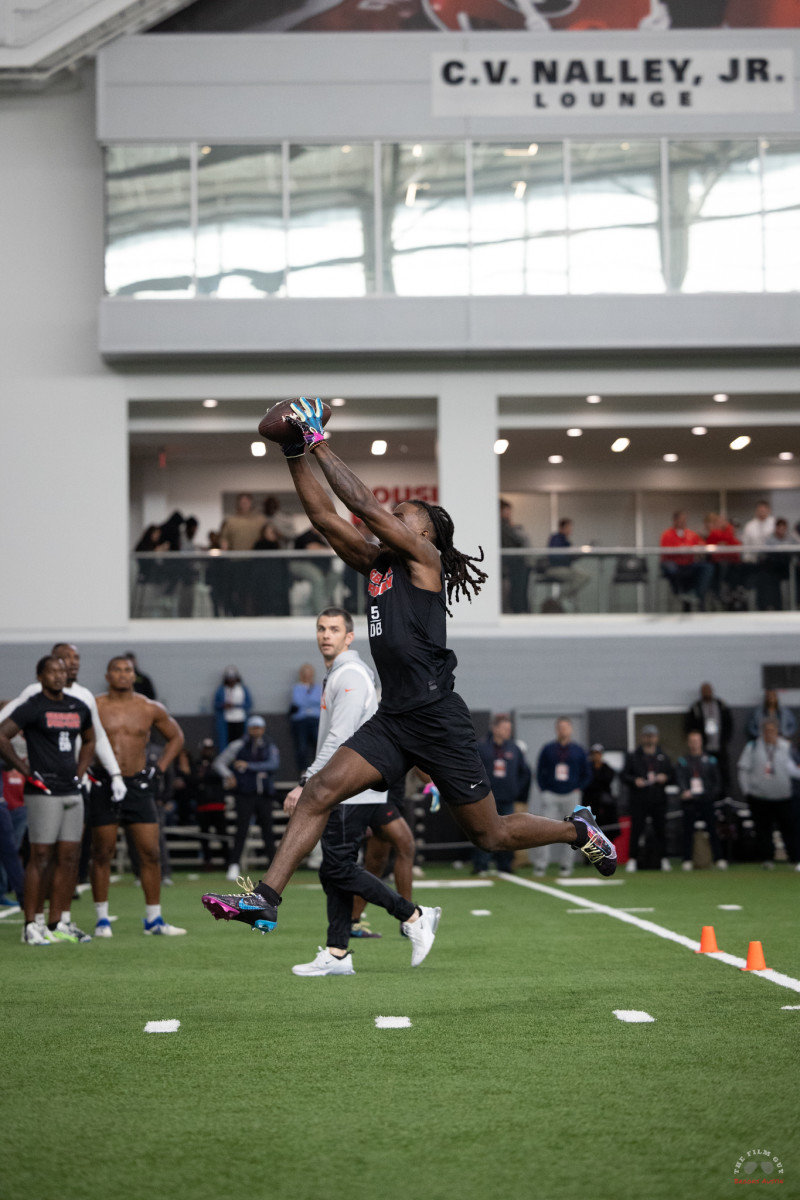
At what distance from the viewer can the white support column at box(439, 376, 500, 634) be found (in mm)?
23125

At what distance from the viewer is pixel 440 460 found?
76.2ft

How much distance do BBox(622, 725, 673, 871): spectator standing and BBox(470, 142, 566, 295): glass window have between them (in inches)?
304

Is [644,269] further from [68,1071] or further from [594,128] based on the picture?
[68,1071]

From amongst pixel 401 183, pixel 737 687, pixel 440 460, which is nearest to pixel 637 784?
pixel 737 687

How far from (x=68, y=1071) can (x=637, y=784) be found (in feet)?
47.1

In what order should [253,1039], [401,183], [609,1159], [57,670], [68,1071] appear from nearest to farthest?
[609,1159] < [68,1071] < [253,1039] < [57,670] < [401,183]

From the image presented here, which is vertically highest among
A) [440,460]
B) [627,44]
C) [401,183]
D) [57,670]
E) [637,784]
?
[627,44]

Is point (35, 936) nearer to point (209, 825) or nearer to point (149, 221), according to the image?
point (209, 825)

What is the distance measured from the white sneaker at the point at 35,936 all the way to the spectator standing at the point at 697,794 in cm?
1060

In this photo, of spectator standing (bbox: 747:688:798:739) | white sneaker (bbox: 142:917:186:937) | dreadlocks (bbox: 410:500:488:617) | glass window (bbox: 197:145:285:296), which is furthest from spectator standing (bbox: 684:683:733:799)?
dreadlocks (bbox: 410:500:488:617)

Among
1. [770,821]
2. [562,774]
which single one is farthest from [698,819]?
[562,774]

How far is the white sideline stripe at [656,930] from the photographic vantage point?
7.62m

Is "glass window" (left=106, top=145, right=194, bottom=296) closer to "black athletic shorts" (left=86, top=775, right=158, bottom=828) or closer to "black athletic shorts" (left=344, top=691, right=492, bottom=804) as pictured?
"black athletic shorts" (left=86, top=775, right=158, bottom=828)

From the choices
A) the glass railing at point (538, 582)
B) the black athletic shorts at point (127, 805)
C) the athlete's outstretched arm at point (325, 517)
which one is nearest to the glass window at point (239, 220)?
the glass railing at point (538, 582)
